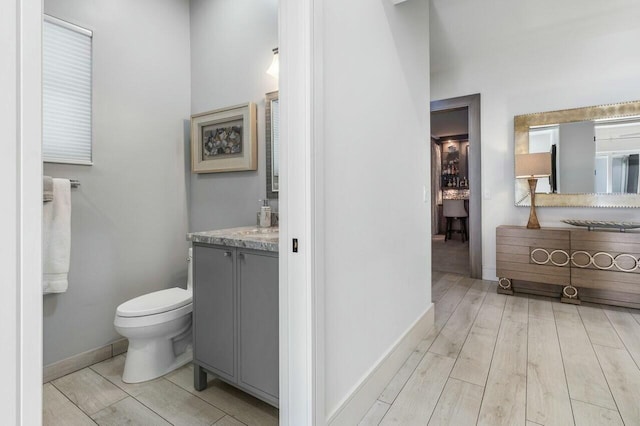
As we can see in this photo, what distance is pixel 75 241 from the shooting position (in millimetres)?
2086

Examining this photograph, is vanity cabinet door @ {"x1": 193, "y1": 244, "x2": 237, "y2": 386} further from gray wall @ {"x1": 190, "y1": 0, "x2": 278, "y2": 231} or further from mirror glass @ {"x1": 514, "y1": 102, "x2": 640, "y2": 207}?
mirror glass @ {"x1": 514, "y1": 102, "x2": 640, "y2": 207}

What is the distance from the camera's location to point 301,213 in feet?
4.01

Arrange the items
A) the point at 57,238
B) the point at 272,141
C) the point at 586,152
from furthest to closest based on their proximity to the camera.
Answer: the point at 586,152 → the point at 272,141 → the point at 57,238

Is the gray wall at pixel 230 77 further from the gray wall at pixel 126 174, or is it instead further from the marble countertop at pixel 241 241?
the marble countertop at pixel 241 241

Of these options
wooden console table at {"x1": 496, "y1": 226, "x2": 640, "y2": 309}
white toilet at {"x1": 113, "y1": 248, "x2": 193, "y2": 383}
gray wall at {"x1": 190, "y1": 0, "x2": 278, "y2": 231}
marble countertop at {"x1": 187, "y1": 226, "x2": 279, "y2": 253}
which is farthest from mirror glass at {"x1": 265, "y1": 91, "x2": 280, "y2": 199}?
wooden console table at {"x1": 496, "y1": 226, "x2": 640, "y2": 309}

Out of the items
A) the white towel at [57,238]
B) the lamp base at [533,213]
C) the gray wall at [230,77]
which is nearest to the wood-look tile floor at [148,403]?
the white towel at [57,238]

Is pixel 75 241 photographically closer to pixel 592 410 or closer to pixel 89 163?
pixel 89 163

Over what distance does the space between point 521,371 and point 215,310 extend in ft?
5.91

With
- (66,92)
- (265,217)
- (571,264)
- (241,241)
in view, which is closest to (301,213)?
(241,241)

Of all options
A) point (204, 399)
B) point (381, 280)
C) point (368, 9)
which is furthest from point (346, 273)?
point (368, 9)

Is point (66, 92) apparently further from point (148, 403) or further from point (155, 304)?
point (148, 403)

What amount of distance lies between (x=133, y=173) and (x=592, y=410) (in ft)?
10.1

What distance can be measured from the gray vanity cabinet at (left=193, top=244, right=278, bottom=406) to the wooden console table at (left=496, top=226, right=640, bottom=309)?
2821 millimetres

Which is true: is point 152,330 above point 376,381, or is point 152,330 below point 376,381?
above
